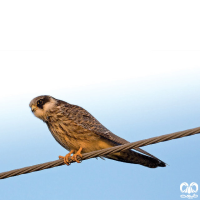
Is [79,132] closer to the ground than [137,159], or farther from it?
farther from it

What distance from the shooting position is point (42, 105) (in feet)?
19.4

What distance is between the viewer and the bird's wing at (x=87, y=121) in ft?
18.0

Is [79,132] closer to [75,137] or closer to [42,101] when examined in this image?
[75,137]

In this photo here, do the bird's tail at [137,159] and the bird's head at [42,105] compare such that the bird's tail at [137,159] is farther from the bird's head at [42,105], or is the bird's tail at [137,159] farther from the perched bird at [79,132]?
the bird's head at [42,105]

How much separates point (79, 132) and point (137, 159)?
1.00 metres

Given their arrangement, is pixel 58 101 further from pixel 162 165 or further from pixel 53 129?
pixel 162 165

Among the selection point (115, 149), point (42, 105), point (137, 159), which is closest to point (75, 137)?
point (42, 105)

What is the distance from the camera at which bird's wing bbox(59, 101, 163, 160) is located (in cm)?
547

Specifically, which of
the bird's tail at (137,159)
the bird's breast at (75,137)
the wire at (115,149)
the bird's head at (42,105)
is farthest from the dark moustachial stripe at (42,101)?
the wire at (115,149)

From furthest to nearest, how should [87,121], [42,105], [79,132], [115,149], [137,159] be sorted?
1. [42,105]
2. [87,121]
3. [79,132]
4. [137,159]
5. [115,149]

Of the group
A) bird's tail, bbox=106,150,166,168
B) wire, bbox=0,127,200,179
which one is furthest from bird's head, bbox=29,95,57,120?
wire, bbox=0,127,200,179

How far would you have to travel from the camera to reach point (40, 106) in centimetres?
594

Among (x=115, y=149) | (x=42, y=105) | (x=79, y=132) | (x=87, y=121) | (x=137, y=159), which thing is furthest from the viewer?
(x=42, y=105)

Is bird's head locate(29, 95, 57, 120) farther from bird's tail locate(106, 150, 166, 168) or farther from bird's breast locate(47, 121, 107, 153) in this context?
bird's tail locate(106, 150, 166, 168)
